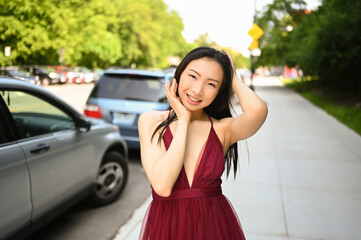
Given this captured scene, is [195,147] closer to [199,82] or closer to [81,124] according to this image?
[199,82]

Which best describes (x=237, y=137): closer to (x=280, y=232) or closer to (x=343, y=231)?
(x=280, y=232)

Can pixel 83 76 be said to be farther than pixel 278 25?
No

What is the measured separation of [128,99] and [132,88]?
0.22 m

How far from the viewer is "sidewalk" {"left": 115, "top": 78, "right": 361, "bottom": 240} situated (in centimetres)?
358

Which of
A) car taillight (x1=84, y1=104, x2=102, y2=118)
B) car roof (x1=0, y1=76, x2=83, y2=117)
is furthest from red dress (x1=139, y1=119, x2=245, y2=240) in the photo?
car taillight (x1=84, y1=104, x2=102, y2=118)

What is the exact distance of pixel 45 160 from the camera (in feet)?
9.62

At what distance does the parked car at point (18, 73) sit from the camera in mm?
3395

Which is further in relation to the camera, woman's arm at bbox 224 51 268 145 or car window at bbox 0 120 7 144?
car window at bbox 0 120 7 144

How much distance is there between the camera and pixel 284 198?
4453 millimetres

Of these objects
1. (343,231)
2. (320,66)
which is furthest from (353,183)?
(320,66)

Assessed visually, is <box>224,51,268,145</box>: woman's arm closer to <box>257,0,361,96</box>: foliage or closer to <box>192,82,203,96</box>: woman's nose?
<box>192,82,203,96</box>: woman's nose

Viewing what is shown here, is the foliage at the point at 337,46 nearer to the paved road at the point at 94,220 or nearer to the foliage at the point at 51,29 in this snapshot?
the foliage at the point at 51,29

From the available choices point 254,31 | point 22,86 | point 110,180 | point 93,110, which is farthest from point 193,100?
point 254,31

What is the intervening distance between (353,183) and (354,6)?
946cm
